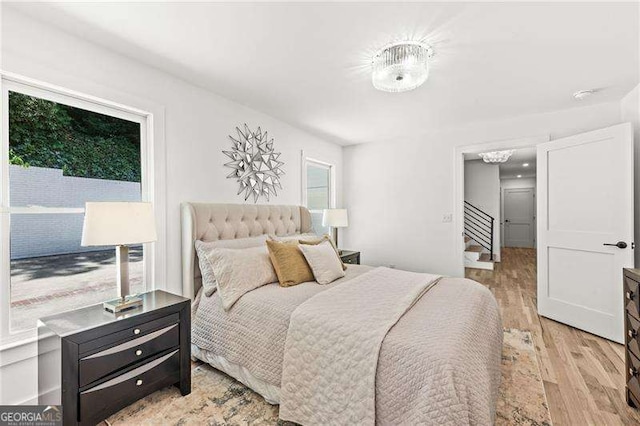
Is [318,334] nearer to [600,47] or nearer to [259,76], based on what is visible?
[259,76]

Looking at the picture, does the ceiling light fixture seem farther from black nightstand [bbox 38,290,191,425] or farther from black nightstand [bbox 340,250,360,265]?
black nightstand [bbox 38,290,191,425]

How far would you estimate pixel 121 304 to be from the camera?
1.76 m

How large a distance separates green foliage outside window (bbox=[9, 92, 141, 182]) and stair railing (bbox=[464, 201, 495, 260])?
6829 mm

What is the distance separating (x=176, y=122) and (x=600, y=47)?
334 centimetres

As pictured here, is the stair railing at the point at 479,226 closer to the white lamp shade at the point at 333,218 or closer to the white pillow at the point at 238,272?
the white lamp shade at the point at 333,218

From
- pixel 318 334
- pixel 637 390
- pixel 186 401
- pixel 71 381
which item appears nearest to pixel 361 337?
pixel 318 334

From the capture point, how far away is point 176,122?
2520 millimetres

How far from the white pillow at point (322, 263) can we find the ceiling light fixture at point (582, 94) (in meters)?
2.90

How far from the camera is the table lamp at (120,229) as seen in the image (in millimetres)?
1622

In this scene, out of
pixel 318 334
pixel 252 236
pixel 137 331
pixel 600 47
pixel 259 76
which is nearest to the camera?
pixel 318 334

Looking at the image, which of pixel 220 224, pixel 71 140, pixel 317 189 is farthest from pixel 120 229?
pixel 317 189

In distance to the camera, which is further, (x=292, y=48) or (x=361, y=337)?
(x=292, y=48)
